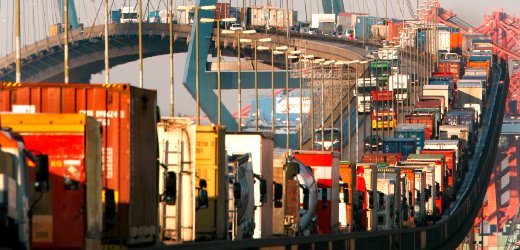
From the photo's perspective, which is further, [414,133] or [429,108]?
[429,108]

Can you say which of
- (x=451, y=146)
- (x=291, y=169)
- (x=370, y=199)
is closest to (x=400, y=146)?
(x=451, y=146)

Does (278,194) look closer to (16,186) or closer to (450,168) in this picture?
(16,186)

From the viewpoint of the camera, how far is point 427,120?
176 m

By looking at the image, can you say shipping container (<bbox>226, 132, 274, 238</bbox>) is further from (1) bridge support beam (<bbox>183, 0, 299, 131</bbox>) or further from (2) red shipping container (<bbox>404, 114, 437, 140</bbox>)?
(2) red shipping container (<bbox>404, 114, 437, 140</bbox>)

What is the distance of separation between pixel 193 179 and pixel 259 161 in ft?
25.0

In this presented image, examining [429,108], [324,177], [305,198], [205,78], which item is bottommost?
[429,108]

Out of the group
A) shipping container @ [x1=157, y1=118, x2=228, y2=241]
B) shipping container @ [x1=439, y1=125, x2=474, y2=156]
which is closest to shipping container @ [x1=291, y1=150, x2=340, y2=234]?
shipping container @ [x1=157, y1=118, x2=228, y2=241]

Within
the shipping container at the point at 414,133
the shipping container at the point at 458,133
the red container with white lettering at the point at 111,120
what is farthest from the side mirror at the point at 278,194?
the shipping container at the point at 458,133

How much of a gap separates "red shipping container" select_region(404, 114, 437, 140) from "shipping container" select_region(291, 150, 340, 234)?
120 m

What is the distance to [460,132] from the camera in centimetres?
17600

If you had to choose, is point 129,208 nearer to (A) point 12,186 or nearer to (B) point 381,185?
(A) point 12,186

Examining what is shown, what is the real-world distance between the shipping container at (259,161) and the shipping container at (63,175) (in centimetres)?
1635

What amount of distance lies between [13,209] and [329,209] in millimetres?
32157

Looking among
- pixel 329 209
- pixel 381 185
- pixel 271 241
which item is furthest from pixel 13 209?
pixel 381 185
